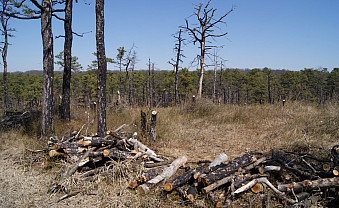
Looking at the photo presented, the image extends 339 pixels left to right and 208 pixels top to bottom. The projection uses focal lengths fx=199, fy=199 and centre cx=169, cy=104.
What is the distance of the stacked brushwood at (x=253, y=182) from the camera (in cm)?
313

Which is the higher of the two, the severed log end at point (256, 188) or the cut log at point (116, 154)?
the cut log at point (116, 154)

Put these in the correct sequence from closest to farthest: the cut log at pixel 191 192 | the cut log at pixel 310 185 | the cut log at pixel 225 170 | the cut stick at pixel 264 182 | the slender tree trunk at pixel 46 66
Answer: the cut stick at pixel 264 182 < the cut log at pixel 310 185 < the cut log at pixel 191 192 < the cut log at pixel 225 170 < the slender tree trunk at pixel 46 66

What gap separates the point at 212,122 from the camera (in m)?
8.91

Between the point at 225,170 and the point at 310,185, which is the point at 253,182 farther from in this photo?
the point at 310,185

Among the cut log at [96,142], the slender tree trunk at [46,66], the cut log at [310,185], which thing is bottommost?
the cut log at [310,185]

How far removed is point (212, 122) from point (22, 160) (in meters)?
6.87

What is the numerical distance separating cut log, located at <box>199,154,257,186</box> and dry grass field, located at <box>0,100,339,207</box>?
377 millimetres

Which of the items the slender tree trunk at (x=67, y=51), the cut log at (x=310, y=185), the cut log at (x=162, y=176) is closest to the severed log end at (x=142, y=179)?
the cut log at (x=162, y=176)

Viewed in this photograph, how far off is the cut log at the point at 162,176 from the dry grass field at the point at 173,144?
13 centimetres

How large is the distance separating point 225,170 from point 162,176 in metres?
1.22

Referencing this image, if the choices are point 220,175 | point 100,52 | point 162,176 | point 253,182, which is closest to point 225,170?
point 220,175

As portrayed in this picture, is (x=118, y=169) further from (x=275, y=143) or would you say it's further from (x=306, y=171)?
(x=275, y=143)

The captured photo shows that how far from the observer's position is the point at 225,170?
144 inches

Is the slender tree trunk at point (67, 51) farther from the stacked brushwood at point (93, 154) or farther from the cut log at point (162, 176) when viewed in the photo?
the cut log at point (162, 176)
